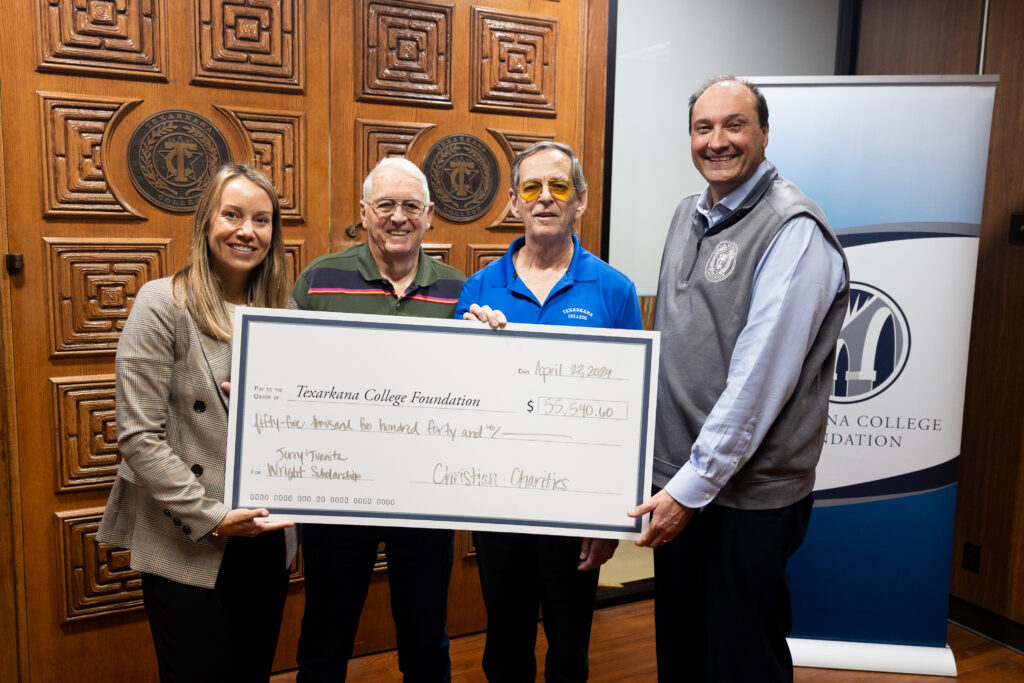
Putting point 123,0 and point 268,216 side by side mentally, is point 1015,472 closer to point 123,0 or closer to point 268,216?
point 268,216

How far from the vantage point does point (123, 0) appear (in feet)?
7.29

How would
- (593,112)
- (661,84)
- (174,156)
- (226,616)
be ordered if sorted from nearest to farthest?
(226,616), (174,156), (593,112), (661,84)

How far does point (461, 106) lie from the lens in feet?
8.86

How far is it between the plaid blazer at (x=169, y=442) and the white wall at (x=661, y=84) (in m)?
1.93

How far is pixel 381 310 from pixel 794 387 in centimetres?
96

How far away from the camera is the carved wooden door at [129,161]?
2.21 metres

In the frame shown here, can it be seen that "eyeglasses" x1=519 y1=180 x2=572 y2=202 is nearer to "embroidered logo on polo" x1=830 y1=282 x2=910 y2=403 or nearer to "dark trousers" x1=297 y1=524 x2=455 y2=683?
"dark trousers" x1=297 y1=524 x2=455 y2=683

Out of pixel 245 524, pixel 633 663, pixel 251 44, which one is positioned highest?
pixel 251 44

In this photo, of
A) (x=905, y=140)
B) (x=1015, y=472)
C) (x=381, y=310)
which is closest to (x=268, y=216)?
(x=381, y=310)

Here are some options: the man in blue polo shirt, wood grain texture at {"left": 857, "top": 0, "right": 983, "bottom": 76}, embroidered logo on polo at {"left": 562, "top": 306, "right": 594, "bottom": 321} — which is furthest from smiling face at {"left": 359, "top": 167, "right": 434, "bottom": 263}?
wood grain texture at {"left": 857, "top": 0, "right": 983, "bottom": 76}

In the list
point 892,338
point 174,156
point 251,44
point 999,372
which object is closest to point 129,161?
point 174,156

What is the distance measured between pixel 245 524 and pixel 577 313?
0.86m

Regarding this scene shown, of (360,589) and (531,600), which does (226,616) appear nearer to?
(360,589)

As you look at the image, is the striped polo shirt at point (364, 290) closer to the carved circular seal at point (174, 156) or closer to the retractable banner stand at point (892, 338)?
the carved circular seal at point (174, 156)
